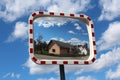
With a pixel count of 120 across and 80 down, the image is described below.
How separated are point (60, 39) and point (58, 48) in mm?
282

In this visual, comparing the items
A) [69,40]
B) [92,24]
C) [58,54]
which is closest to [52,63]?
[58,54]

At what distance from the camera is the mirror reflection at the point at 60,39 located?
8.84 meters

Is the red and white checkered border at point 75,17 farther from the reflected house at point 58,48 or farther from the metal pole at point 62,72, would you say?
the reflected house at point 58,48

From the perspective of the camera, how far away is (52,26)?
9195 mm

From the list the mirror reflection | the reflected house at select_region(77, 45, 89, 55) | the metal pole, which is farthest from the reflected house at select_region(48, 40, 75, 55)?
the metal pole

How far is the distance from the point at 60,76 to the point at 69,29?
4.48 ft

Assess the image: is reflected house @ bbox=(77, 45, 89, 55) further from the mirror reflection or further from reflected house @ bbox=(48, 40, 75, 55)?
reflected house @ bbox=(48, 40, 75, 55)

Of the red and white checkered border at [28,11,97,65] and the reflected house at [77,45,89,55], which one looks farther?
the reflected house at [77,45,89,55]

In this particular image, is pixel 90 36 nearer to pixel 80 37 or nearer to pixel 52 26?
pixel 80 37

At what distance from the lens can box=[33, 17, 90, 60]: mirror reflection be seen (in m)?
8.84

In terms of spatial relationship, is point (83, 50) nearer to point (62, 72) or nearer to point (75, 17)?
point (62, 72)

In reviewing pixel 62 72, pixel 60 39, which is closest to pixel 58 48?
pixel 60 39

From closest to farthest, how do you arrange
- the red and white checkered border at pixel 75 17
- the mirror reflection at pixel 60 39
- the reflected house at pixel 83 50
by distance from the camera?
the red and white checkered border at pixel 75 17
the mirror reflection at pixel 60 39
the reflected house at pixel 83 50

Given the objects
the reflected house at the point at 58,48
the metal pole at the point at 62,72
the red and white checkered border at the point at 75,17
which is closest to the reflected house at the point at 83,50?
the red and white checkered border at the point at 75,17
